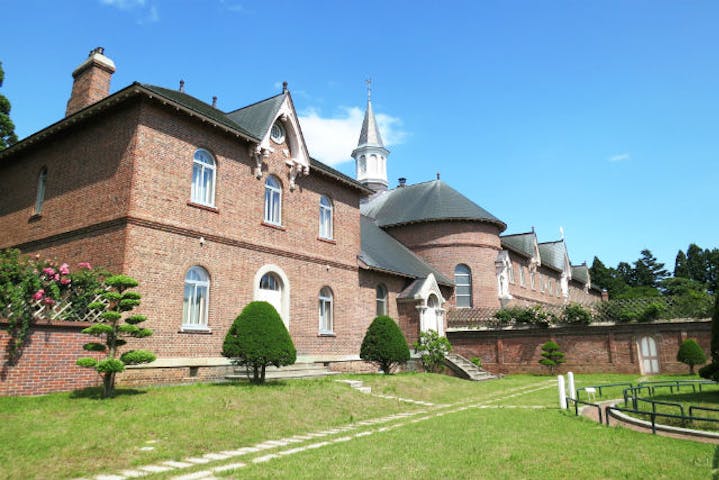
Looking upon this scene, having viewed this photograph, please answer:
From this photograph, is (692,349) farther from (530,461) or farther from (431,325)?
(530,461)

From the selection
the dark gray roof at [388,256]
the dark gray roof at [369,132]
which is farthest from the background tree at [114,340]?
the dark gray roof at [369,132]

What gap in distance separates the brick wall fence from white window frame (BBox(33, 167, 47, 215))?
20540 millimetres

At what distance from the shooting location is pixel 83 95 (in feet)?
61.3

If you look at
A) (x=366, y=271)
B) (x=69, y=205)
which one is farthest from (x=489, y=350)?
(x=69, y=205)

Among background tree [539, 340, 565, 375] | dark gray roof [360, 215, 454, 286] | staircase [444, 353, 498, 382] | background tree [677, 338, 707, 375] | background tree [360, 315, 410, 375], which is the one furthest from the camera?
background tree [539, 340, 565, 375]

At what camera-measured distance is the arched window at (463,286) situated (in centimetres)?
3228

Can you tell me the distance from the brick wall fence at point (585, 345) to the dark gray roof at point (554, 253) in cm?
2429

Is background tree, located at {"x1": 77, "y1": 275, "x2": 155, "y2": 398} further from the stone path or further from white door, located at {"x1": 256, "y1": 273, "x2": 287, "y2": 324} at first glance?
white door, located at {"x1": 256, "y1": 273, "x2": 287, "y2": 324}

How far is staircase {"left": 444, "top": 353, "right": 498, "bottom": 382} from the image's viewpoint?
24031 mm

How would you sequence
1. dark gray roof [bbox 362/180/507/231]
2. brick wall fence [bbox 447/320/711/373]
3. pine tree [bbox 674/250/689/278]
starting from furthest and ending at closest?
1. pine tree [bbox 674/250/689/278]
2. dark gray roof [bbox 362/180/507/231]
3. brick wall fence [bbox 447/320/711/373]

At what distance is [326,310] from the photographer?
832 inches

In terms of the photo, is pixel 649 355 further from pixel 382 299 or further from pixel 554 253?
pixel 554 253

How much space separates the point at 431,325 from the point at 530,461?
1971 cm

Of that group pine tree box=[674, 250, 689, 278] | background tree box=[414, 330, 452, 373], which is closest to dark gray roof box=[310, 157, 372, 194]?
background tree box=[414, 330, 452, 373]
